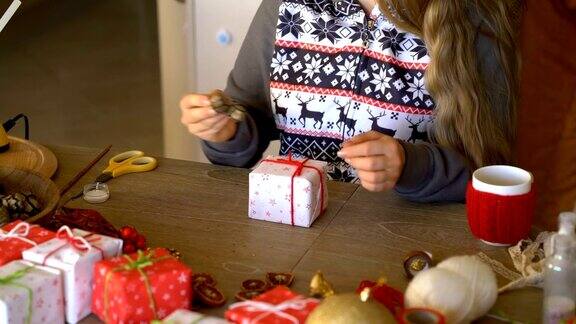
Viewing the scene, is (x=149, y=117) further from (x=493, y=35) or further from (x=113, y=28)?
(x=493, y=35)

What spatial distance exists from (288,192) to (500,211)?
0.31m

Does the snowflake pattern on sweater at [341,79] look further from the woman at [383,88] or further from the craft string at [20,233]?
the craft string at [20,233]

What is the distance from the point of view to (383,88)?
1.49 metres

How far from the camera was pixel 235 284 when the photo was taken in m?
1.02

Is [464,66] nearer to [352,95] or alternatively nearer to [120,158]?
[352,95]

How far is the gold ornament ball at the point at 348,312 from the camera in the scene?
30.2 inches

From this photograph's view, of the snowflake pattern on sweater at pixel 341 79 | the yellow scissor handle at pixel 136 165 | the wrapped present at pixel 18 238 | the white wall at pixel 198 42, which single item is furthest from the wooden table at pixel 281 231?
the white wall at pixel 198 42

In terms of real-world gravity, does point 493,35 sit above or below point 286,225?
above

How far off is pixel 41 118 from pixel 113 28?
3.43 ft

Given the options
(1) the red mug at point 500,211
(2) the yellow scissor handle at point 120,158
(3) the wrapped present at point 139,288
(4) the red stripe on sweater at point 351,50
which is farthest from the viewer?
(4) the red stripe on sweater at point 351,50

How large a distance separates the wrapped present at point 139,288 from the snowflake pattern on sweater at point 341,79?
675mm

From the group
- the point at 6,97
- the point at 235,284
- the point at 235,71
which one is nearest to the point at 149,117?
the point at 6,97

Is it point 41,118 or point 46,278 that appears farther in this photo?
point 41,118

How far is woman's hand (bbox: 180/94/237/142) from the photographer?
1.33 m
